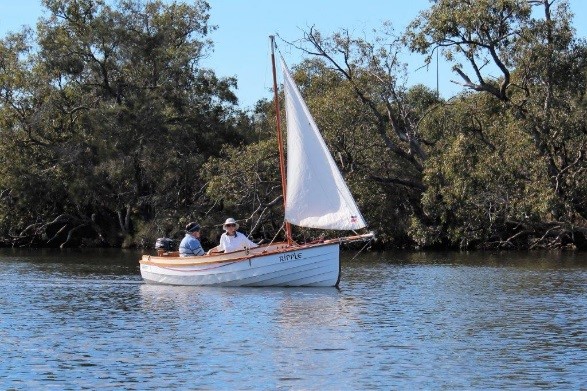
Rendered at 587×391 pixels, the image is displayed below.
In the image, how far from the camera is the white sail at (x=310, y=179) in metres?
37.3

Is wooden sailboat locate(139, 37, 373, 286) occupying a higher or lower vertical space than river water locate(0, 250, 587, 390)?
higher

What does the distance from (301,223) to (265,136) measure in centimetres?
4151

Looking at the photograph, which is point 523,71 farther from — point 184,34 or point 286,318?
point 286,318

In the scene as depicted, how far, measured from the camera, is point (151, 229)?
69.6m

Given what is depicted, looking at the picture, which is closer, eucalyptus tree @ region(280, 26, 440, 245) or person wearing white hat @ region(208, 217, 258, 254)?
person wearing white hat @ region(208, 217, 258, 254)

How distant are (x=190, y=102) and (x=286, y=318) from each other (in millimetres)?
47275

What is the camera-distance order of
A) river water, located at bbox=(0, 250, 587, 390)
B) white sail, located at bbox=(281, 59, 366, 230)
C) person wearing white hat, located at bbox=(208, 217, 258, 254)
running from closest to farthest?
river water, located at bbox=(0, 250, 587, 390) → white sail, located at bbox=(281, 59, 366, 230) → person wearing white hat, located at bbox=(208, 217, 258, 254)

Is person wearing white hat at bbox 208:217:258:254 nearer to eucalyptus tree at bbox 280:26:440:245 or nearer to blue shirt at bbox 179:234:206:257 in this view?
blue shirt at bbox 179:234:206:257

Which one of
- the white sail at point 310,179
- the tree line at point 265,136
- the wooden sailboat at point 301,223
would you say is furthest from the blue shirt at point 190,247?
the tree line at point 265,136

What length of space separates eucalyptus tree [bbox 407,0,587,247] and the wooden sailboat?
21453mm

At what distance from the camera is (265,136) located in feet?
260

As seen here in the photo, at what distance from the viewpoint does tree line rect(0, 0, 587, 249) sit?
58062mm

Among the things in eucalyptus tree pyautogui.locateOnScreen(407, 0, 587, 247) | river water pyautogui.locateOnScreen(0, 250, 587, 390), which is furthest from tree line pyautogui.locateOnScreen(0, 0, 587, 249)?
river water pyautogui.locateOnScreen(0, 250, 587, 390)

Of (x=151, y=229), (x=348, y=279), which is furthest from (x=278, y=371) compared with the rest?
(x=151, y=229)
